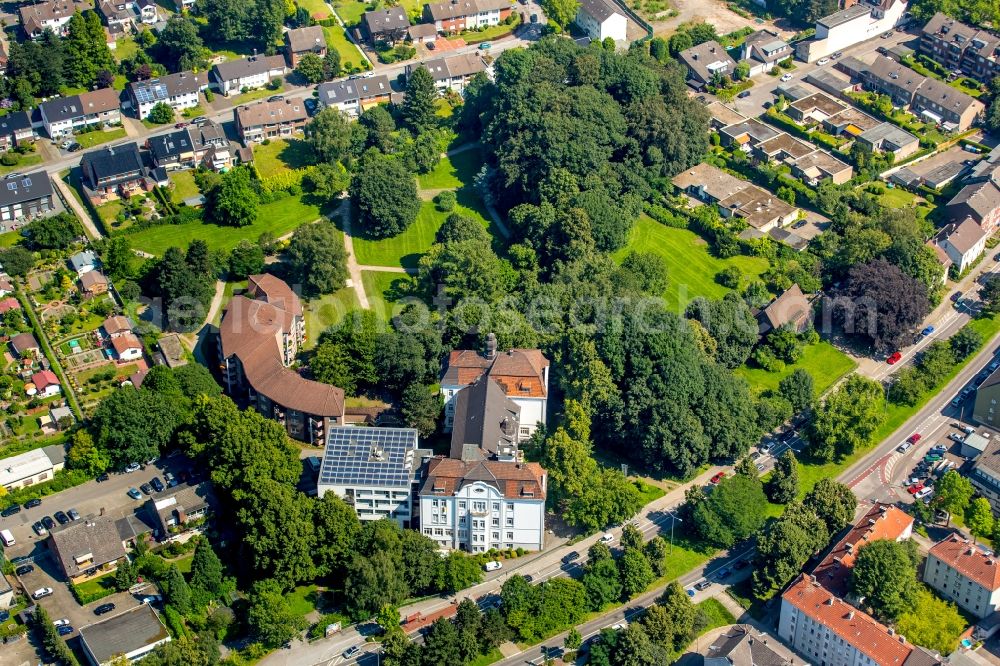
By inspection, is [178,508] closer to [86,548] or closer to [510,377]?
[86,548]

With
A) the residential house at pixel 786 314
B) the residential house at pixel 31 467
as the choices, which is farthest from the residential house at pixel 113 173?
the residential house at pixel 786 314

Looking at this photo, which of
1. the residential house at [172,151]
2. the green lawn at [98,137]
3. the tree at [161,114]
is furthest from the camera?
the tree at [161,114]

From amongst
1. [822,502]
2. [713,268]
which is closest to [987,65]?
[713,268]

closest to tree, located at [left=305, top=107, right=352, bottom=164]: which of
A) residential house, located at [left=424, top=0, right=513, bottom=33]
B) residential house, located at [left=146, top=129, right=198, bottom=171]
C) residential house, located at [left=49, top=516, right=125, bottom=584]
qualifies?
residential house, located at [left=146, top=129, right=198, bottom=171]

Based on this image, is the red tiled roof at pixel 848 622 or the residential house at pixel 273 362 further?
the residential house at pixel 273 362

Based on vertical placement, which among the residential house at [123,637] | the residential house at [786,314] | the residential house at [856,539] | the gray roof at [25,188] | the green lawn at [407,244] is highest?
the gray roof at [25,188]

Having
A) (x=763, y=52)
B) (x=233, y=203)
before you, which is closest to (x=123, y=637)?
(x=233, y=203)

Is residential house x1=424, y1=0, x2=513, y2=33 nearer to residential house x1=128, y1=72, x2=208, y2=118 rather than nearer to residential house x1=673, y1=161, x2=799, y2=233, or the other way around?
residential house x1=128, y1=72, x2=208, y2=118

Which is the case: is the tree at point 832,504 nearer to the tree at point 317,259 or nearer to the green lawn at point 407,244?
the green lawn at point 407,244
